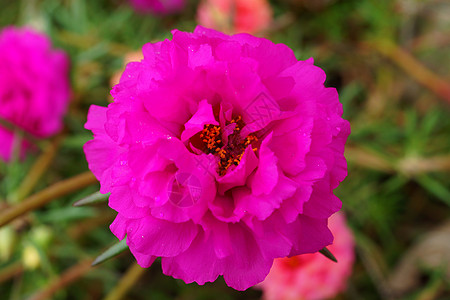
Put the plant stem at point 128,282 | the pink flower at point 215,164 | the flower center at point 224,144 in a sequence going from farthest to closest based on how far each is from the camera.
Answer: the plant stem at point 128,282 → the flower center at point 224,144 → the pink flower at point 215,164

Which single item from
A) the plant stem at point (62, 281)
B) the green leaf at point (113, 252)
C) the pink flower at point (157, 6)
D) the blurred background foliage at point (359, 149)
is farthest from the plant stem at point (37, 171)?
the pink flower at point (157, 6)

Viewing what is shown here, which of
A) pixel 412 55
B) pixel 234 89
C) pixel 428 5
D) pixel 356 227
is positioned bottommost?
pixel 356 227

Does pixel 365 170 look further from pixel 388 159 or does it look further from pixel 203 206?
pixel 203 206

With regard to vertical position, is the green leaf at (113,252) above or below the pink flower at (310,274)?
above

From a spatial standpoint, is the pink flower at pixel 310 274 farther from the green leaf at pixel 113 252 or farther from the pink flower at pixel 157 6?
the pink flower at pixel 157 6

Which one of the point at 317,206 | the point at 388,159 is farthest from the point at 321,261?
the point at 317,206

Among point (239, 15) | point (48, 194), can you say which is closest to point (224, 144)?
point (48, 194)

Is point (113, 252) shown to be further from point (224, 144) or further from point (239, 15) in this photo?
point (239, 15)
